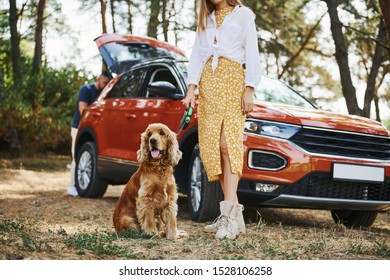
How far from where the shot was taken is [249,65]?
4.64 meters

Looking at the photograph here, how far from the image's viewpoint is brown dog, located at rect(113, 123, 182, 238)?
184 inches

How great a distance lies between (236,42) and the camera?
4.75 metres

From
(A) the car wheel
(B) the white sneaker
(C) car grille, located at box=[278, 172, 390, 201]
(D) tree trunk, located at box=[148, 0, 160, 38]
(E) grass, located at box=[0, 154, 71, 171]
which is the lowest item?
(A) the car wheel

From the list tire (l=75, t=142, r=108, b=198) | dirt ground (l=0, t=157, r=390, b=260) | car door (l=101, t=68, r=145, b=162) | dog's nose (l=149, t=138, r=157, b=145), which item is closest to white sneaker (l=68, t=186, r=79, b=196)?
tire (l=75, t=142, r=108, b=198)

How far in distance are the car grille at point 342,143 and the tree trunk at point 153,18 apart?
9.85 m

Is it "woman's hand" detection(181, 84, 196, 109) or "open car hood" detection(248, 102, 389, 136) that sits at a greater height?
"woman's hand" detection(181, 84, 196, 109)

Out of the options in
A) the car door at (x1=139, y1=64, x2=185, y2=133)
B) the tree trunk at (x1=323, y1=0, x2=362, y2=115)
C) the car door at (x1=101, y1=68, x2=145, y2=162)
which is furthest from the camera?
the tree trunk at (x1=323, y1=0, x2=362, y2=115)

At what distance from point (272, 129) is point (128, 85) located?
2836 mm

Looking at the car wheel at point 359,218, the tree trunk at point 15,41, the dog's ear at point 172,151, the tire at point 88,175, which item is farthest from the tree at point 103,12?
the dog's ear at point 172,151

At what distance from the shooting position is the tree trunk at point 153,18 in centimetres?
1481

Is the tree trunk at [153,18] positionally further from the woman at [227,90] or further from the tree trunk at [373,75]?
the woman at [227,90]

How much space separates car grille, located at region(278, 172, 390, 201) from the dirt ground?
0.35 m

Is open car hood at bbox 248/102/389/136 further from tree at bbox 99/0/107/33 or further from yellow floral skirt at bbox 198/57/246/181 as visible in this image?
tree at bbox 99/0/107/33
